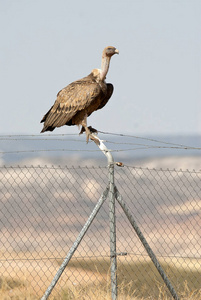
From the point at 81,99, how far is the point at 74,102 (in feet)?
0.43

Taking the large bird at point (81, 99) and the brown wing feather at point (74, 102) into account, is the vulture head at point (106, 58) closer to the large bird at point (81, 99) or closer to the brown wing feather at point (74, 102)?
the large bird at point (81, 99)

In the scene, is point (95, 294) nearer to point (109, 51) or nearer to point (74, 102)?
point (74, 102)

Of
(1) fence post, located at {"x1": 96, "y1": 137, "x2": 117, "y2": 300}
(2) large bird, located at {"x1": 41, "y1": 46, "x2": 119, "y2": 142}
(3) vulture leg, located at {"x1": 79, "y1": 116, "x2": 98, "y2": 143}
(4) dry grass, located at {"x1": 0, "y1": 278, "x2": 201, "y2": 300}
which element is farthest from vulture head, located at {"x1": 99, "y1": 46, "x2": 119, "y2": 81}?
(4) dry grass, located at {"x1": 0, "y1": 278, "x2": 201, "y2": 300}

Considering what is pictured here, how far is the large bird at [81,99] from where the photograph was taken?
29.6 ft

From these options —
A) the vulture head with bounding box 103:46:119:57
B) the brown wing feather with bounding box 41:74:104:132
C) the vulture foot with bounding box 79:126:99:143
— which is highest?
the vulture head with bounding box 103:46:119:57

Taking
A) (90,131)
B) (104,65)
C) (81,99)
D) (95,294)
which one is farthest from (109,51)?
(95,294)

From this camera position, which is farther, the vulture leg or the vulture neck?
the vulture neck

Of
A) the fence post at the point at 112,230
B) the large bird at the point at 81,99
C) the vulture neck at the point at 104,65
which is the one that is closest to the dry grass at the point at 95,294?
the fence post at the point at 112,230

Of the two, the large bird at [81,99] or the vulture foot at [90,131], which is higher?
the large bird at [81,99]

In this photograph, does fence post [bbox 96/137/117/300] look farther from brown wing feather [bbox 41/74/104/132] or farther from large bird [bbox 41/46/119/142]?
brown wing feather [bbox 41/74/104/132]

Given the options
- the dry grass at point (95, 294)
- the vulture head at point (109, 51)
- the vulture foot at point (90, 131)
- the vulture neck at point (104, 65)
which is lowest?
the dry grass at point (95, 294)

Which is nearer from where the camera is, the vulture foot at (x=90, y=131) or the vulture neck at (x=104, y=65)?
the vulture foot at (x=90, y=131)

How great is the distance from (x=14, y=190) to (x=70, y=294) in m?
1.63

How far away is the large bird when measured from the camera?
29.6 ft
